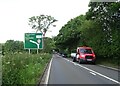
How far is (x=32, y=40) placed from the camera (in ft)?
130

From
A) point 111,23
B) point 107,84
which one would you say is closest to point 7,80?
point 107,84

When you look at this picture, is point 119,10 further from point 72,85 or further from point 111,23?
point 72,85

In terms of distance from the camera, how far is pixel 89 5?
44250 mm

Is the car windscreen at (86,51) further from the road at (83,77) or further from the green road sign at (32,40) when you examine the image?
the road at (83,77)

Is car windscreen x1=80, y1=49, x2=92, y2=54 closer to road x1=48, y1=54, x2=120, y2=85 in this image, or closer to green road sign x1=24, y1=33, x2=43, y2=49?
green road sign x1=24, y1=33, x2=43, y2=49

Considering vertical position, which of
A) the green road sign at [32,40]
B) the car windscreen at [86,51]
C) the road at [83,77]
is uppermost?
the green road sign at [32,40]

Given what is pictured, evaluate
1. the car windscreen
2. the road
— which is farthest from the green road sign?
A: the road

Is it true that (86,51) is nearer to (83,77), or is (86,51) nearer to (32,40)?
(32,40)

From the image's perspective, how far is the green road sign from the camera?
39.0m

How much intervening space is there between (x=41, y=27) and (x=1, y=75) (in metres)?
79.7

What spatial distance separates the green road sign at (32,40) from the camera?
128 ft

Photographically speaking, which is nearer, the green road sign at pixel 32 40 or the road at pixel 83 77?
the road at pixel 83 77

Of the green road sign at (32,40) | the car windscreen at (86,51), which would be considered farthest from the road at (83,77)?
the car windscreen at (86,51)

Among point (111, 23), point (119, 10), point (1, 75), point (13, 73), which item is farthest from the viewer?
point (111, 23)
